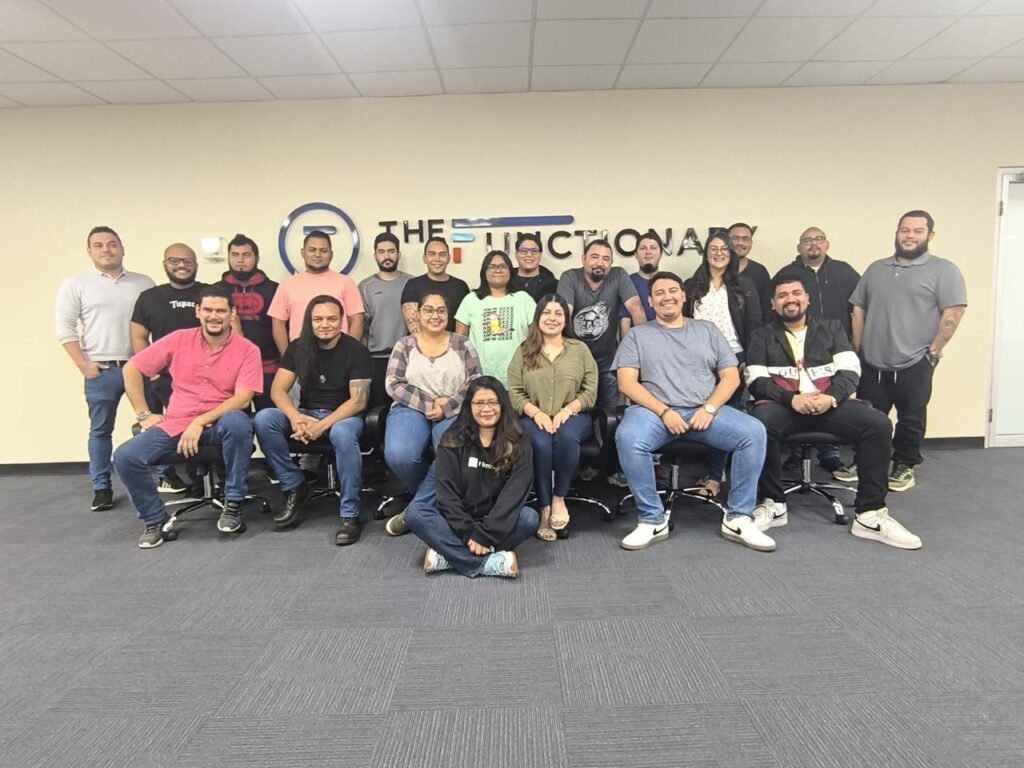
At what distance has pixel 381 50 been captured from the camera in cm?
328

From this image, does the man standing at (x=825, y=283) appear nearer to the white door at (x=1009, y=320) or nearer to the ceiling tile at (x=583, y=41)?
the white door at (x=1009, y=320)

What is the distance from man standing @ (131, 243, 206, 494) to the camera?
3301mm

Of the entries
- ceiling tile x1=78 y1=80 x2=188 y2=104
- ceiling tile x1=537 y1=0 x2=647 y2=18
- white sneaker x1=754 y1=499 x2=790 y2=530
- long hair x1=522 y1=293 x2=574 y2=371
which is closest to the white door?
white sneaker x1=754 y1=499 x2=790 y2=530

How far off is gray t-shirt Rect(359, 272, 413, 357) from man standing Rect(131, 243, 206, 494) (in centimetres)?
106

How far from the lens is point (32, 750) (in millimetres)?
1372

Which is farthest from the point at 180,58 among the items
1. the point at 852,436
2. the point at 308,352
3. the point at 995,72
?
the point at 995,72

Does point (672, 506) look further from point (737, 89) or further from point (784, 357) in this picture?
point (737, 89)

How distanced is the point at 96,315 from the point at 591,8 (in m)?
3.54

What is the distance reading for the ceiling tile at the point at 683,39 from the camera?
10.0 feet

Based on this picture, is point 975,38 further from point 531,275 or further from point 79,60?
point 79,60

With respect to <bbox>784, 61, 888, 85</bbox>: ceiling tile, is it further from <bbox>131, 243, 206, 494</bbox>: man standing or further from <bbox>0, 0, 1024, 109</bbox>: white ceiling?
<bbox>131, 243, 206, 494</bbox>: man standing

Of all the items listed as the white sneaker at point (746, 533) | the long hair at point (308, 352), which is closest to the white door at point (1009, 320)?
the white sneaker at point (746, 533)

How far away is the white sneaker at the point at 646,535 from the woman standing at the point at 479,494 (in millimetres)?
492

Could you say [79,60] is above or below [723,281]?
above
